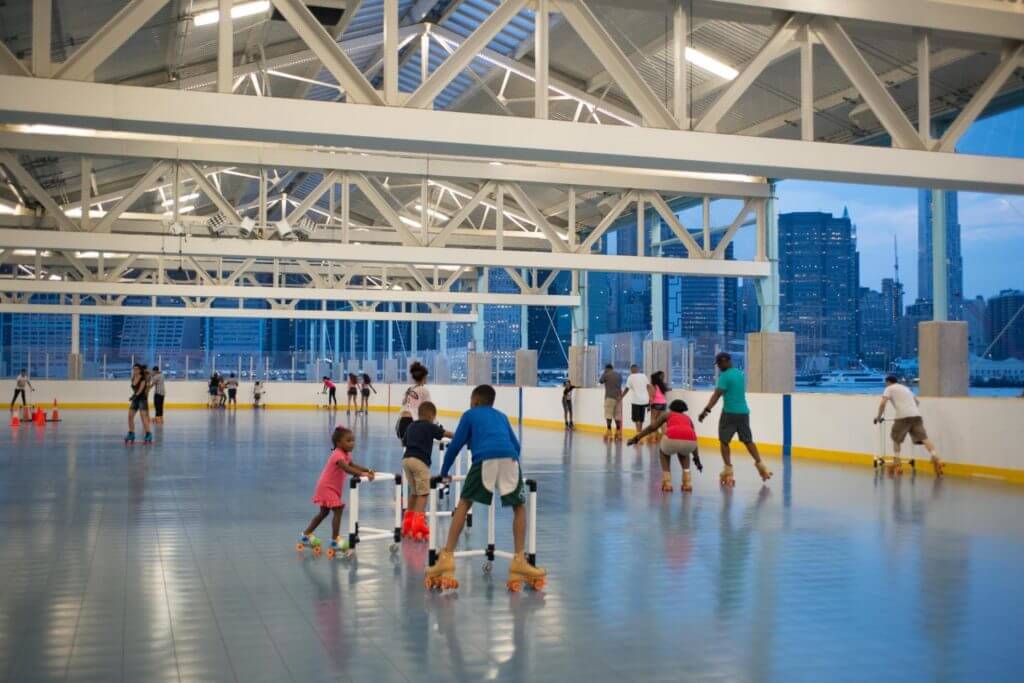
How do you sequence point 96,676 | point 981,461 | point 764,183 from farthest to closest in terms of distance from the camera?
point 764,183 < point 981,461 < point 96,676

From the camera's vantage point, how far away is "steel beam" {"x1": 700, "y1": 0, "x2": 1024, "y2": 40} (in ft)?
34.1

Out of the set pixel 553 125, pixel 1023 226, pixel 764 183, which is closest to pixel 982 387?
pixel 1023 226

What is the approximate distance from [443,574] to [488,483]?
677 millimetres

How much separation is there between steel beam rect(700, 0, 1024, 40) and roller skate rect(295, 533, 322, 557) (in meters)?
6.41

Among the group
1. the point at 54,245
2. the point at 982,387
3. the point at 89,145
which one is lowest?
the point at 982,387

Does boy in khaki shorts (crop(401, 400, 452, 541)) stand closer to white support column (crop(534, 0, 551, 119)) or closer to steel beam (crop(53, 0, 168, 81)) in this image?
white support column (crop(534, 0, 551, 119))

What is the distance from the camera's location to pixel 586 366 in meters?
29.7

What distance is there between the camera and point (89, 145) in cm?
1683

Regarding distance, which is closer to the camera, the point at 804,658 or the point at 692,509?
the point at 804,658

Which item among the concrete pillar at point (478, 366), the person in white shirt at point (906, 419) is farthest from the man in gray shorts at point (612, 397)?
the concrete pillar at point (478, 366)

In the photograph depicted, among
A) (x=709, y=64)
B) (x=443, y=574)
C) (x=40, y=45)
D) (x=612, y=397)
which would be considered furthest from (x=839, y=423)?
(x=40, y=45)

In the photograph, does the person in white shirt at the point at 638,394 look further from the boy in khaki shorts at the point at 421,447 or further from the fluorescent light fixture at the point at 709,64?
the boy in khaki shorts at the point at 421,447

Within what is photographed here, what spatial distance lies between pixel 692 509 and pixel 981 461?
628 cm

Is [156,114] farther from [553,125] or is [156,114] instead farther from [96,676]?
[96,676]
